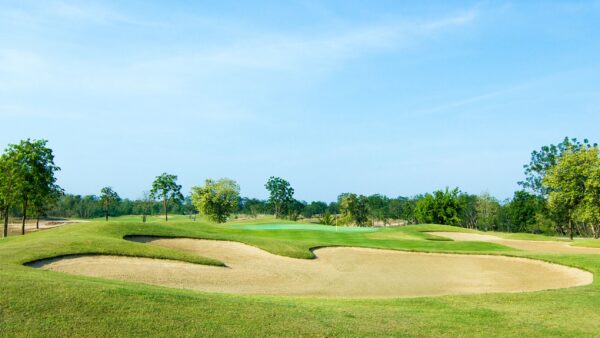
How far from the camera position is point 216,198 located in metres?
75.9

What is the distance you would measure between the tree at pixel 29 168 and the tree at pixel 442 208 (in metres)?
56.1

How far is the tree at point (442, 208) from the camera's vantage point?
77.2m

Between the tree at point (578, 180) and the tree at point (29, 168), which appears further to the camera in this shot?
the tree at point (578, 180)

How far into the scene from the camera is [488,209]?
113 m

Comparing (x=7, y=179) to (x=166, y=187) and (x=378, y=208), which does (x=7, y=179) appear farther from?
(x=378, y=208)

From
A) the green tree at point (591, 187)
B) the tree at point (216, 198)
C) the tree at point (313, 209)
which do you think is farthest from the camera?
the tree at point (313, 209)

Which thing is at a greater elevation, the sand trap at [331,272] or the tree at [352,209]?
the tree at [352,209]

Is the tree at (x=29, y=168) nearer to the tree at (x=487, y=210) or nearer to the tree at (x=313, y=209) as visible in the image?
the tree at (x=487, y=210)

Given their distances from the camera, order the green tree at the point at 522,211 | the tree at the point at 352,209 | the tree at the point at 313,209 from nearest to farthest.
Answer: the green tree at the point at 522,211 < the tree at the point at 352,209 < the tree at the point at 313,209

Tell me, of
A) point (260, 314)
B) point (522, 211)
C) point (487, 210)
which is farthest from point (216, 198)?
point (487, 210)

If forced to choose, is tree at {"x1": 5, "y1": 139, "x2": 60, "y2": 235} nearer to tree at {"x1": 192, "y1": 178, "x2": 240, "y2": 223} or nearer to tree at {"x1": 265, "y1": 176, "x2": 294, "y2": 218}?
tree at {"x1": 192, "y1": 178, "x2": 240, "y2": 223}

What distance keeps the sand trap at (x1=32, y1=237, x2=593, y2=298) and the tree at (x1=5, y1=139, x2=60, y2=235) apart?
79.3ft

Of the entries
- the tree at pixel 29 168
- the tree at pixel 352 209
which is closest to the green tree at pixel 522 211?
the tree at pixel 352 209

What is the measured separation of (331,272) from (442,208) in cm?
5864
